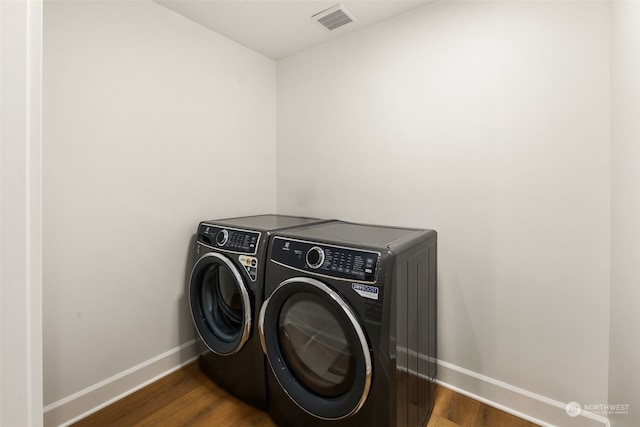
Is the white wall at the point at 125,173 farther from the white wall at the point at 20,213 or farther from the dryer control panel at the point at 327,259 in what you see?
the dryer control panel at the point at 327,259

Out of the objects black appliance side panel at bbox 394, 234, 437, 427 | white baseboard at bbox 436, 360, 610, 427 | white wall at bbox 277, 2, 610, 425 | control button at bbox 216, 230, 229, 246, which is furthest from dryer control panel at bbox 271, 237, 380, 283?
white baseboard at bbox 436, 360, 610, 427

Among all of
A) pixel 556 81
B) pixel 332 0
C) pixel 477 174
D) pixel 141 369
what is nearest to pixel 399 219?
pixel 477 174

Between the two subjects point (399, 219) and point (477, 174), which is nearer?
point (477, 174)

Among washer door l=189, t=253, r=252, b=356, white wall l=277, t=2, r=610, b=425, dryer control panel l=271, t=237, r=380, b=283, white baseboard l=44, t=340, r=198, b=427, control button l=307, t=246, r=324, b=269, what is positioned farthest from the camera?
washer door l=189, t=253, r=252, b=356

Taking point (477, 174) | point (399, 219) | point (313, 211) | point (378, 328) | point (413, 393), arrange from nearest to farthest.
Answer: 1. point (378, 328)
2. point (413, 393)
3. point (477, 174)
4. point (399, 219)
5. point (313, 211)

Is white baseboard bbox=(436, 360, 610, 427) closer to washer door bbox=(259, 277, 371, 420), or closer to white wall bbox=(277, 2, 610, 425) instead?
white wall bbox=(277, 2, 610, 425)

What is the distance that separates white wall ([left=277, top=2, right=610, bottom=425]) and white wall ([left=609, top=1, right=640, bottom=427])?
78mm

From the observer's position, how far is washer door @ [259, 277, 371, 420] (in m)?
1.15

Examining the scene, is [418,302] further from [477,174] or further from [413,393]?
[477,174]

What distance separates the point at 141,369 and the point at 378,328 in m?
1.56

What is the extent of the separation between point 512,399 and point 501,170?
1.24 meters

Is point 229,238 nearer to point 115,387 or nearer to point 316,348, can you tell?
point 316,348

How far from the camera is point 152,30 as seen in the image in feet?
5.82

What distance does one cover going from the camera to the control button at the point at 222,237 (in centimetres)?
169
